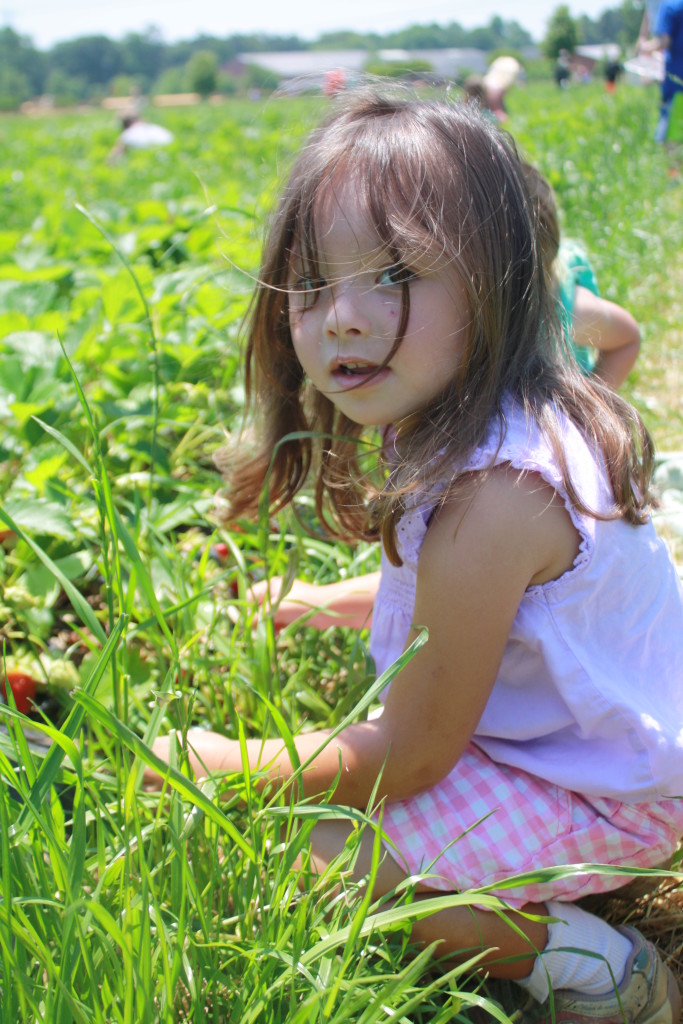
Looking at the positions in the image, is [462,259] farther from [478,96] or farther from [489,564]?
[478,96]

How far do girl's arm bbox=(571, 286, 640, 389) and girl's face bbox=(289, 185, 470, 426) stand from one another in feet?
2.69

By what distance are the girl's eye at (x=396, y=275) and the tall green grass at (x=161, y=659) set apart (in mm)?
334

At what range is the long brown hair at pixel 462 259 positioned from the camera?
1.00 meters

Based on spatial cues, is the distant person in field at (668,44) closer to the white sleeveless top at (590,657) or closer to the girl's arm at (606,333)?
the girl's arm at (606,333)

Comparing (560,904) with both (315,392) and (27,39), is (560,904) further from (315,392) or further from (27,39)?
(27,39)

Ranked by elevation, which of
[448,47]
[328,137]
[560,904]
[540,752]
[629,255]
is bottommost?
[560,904]

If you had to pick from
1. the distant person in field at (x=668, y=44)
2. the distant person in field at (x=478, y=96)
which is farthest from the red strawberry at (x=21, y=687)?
the distant person in field at (x=668, y=44)

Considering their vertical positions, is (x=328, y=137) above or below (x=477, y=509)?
above

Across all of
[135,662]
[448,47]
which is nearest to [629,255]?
[135,662]

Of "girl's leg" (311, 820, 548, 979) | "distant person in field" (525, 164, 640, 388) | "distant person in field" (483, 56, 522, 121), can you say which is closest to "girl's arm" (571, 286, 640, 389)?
"distant person in field" (525, 164, 640, 388)

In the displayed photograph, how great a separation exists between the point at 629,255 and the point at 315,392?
2062mm

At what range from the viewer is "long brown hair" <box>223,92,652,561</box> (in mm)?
999

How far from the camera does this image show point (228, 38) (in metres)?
92.5

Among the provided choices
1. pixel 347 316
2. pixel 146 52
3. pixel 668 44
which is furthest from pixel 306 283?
pixel 146 52
